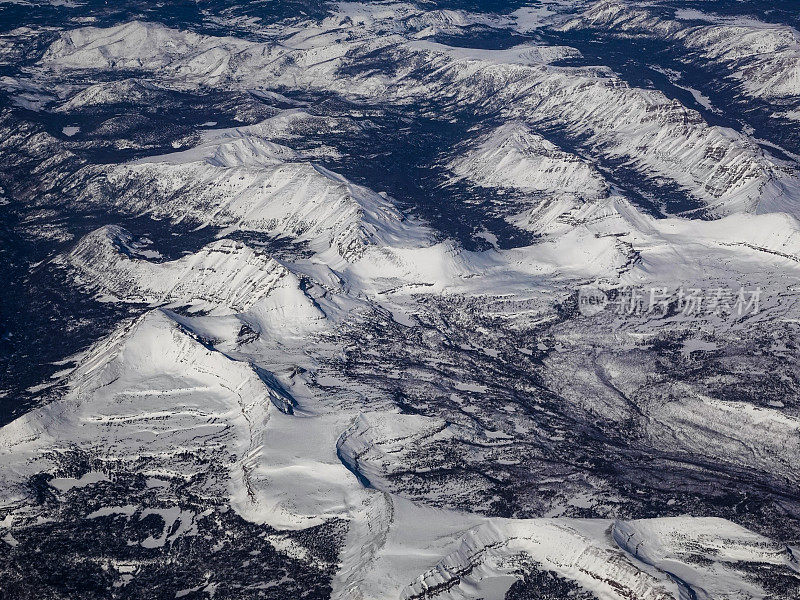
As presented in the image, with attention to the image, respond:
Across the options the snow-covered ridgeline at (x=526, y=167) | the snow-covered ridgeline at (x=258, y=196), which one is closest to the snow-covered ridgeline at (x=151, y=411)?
the snow-covered ridgeline at (x=258, y=196)

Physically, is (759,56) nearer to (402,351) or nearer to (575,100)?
(575,100)

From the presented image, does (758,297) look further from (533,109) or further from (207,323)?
(533,109)

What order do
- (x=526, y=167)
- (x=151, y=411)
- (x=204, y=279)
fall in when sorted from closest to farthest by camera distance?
(x=151, y=411) < (x=204, y=279) < (x=526, y=167)

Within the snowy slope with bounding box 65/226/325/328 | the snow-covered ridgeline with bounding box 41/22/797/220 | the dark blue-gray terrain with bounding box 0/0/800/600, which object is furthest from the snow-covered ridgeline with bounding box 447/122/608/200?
the snowy slope with bounding box 65/226/325/328

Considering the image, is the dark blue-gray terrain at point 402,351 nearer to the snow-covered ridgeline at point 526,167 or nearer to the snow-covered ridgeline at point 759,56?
the snow-covered ridgeline at point 526,167

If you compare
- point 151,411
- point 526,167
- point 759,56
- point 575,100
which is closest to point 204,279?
point 151,411

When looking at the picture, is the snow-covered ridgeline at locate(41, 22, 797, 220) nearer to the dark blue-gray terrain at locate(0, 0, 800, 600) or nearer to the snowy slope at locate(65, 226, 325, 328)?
the dark blue-gray terrain at locate(0, 0, 800, 600)
